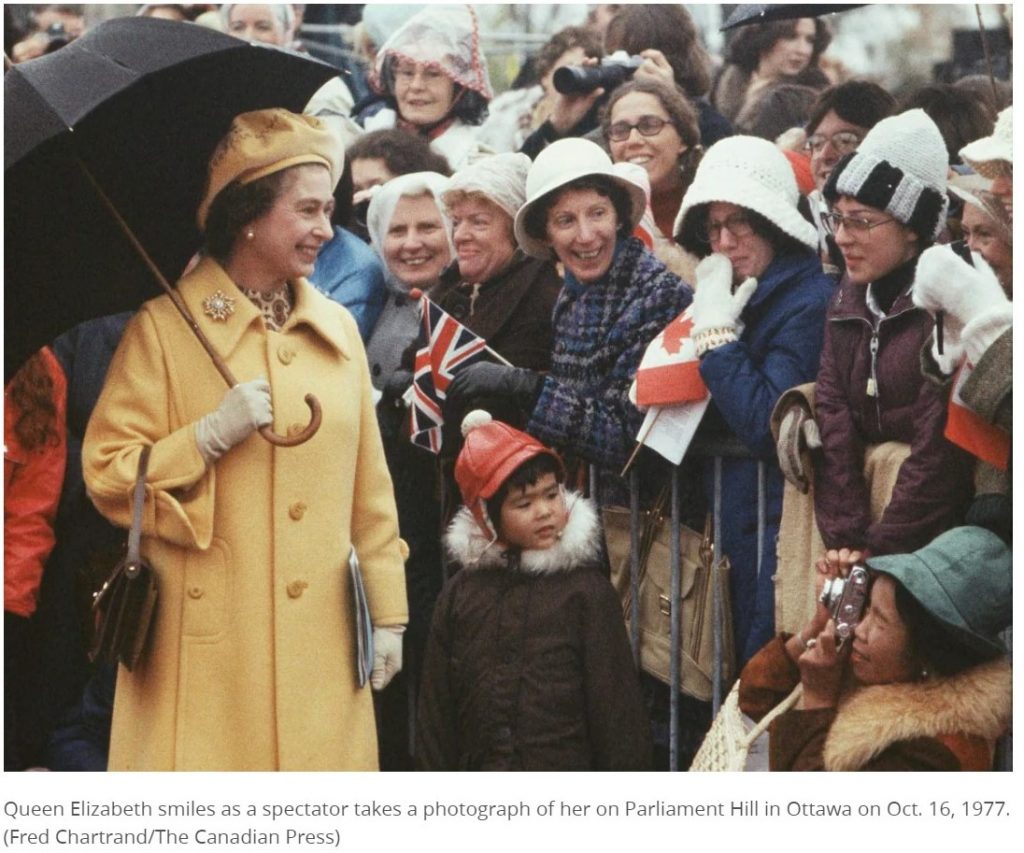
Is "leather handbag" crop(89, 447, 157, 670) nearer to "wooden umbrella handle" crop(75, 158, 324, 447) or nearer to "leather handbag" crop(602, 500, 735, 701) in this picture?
"wooden umbrella handle" crop(75, 158, 324, 447)

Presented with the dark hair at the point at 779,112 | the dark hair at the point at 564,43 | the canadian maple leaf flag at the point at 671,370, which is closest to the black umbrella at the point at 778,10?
the dark hair at the point at 779,112

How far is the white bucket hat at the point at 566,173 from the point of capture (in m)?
5.50

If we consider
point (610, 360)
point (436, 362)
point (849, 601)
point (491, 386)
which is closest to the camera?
point (849, 601)

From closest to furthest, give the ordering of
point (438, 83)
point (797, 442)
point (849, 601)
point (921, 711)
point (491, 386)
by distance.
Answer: point (921, 711)
point (849, 601)
point (797, 442)
point (491, 386)
point (438, 83)

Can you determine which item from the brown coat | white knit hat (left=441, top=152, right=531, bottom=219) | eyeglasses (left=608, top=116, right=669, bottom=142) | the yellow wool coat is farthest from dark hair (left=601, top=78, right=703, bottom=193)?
the brown coat

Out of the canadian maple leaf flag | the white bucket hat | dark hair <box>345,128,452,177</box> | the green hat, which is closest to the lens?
the green hat

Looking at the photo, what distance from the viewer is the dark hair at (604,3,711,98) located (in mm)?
6133

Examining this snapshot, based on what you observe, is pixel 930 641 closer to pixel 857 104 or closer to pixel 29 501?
pixel 857 104

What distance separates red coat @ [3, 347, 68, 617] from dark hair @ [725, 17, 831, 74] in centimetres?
237

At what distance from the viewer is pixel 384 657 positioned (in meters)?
5.18

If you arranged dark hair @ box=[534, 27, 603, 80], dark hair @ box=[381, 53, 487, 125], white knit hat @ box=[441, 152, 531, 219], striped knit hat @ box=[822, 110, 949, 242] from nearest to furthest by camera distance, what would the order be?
striped knit hat @ box=[822, 110, 949, 242], white knit hat @ box=[441, 152, 531, 219], dark hair @ box=[381, 53, 487, 125], dark hair @ box=[534, 27, 603, 80]

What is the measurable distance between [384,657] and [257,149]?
128 centimetres

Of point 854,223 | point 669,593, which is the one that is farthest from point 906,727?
point 854,223

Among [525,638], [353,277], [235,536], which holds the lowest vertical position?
[525,638]
